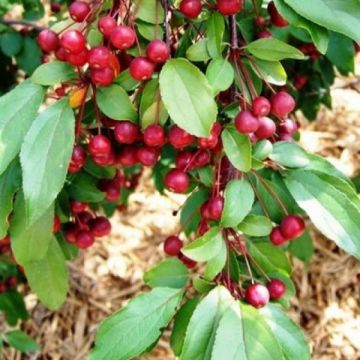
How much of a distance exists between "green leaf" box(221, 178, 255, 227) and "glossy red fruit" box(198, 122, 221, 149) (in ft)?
0.21

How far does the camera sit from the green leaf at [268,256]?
1.09 m

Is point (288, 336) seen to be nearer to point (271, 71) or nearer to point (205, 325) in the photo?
point (205, 325)

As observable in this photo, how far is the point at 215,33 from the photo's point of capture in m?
0.94

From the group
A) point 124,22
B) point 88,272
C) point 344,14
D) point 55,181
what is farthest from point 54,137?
point 88,272

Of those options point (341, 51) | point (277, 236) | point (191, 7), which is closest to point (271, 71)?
point (191, 7)

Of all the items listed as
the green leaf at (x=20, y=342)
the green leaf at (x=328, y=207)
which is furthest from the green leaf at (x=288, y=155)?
the green leaf at (x=20, y=342)

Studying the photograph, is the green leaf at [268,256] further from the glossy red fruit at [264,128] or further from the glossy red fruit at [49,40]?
the glossy red fruit at [49,40]

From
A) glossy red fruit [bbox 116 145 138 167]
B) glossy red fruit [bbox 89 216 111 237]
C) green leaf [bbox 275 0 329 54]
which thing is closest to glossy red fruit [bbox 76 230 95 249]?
glossy red fruit [bbox 89 216 111 237]

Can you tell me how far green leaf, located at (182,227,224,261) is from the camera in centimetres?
92

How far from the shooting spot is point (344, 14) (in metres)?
0.89

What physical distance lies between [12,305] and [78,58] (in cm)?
115

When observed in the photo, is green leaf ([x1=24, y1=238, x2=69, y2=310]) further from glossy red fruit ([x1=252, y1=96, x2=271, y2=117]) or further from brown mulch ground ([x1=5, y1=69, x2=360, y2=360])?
brown mulch ground ([x1=5, y1=69, x2=360, y2=360])

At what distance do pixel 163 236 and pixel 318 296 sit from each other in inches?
25.4

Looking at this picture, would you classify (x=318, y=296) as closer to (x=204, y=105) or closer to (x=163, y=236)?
(x=163, y=236)
